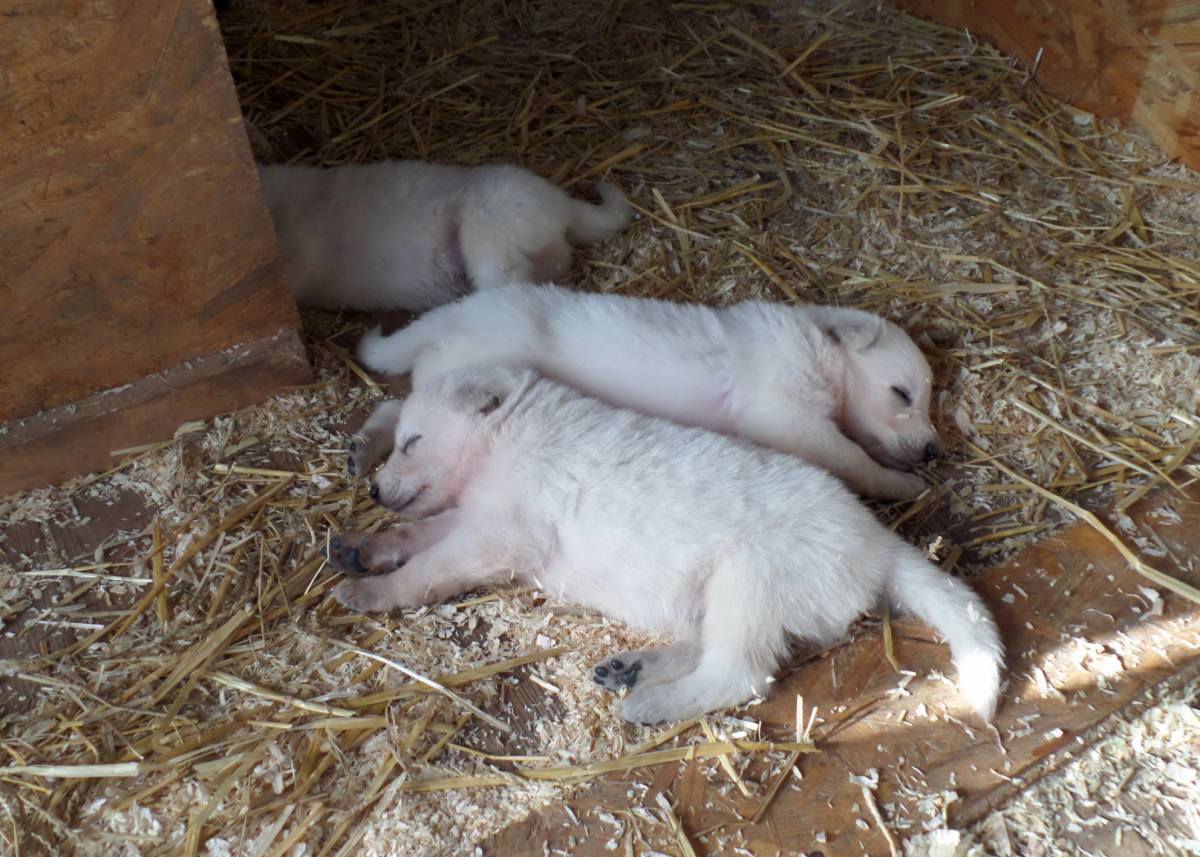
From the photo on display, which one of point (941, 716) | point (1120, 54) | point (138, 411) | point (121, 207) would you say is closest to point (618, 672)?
point (941, 716)

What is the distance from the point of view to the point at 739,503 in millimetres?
2869

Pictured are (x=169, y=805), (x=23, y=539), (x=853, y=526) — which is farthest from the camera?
(x=23, y=539)

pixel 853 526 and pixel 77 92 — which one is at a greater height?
pixel 77 92

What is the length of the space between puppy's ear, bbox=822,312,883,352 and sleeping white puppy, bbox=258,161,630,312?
121 centimetres

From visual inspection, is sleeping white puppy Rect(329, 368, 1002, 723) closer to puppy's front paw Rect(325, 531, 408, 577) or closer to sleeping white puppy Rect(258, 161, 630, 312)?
puppy's front paw Rect(325, 531, 408, 577)

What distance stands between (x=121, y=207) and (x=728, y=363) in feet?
6.57

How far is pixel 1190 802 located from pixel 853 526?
3.50 ft

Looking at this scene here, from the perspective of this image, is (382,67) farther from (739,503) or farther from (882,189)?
(739,503)

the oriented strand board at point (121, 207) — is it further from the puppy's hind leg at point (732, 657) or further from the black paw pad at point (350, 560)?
the puppy's hind leg at point (732, 657)

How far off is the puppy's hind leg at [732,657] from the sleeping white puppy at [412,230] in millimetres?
1841

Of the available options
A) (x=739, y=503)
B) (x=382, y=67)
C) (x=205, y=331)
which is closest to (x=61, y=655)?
(x=205, y=331)

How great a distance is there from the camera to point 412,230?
423cm

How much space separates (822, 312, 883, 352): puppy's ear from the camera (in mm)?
3627

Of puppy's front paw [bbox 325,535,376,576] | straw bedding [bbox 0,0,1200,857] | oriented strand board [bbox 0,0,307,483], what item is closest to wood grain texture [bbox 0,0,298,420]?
oriented strand board [bbox 0,0,307,483]
